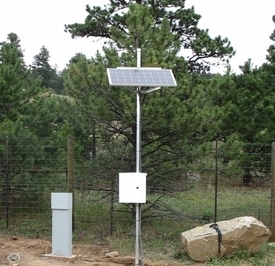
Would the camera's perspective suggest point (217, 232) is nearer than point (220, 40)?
Yes

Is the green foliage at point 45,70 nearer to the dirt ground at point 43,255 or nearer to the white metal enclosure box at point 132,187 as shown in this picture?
the dirt ground at point 43,255

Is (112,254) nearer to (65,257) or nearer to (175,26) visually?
(65,257)

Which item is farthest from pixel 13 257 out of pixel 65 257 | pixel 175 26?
pixel 175 26

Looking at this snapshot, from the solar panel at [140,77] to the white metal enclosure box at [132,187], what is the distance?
3.99 feet

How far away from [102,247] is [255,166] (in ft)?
19.5

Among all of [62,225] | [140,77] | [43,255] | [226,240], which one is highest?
[140,77]

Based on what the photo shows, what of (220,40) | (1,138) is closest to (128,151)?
(1,138)

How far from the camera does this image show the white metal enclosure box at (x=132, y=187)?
22.8ft

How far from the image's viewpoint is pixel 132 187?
697 cm

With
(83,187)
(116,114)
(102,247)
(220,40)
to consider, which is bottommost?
(102,247)

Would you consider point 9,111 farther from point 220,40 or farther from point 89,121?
point 220,40

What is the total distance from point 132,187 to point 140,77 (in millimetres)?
1523

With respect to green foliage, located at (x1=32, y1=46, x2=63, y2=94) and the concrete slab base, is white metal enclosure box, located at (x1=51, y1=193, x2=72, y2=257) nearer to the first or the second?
the concrete slab base

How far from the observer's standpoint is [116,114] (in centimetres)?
948
